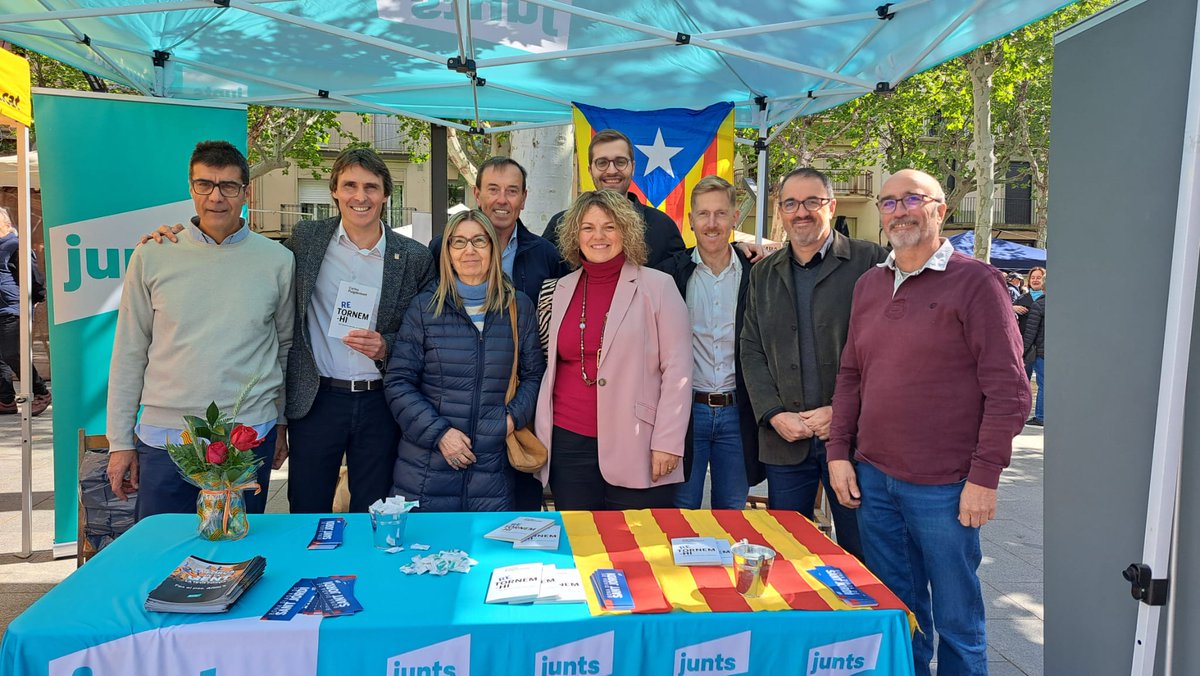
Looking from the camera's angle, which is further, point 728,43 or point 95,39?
point 728,43

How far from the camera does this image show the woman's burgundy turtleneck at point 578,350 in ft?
9.81

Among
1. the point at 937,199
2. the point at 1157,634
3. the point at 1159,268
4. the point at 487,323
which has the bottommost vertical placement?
the point at 1157,634

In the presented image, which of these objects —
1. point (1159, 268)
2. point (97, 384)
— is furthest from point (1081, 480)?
point (97, 384)

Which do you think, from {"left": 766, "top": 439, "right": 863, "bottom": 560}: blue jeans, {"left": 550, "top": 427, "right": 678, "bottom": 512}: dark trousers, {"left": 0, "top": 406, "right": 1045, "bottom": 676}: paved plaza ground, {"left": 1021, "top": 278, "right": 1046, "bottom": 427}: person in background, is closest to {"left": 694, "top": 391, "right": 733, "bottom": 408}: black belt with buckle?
{"left": 766, "top": 439, "right": 863, "bottom": 560}: blue jeans

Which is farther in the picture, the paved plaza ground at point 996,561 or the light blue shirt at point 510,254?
the light blue shirt at point 510,254

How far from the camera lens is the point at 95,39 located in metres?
4.75

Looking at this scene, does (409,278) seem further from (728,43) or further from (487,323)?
(728,43)

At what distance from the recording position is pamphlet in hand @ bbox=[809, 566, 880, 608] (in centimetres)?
188

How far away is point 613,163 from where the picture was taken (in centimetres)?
376

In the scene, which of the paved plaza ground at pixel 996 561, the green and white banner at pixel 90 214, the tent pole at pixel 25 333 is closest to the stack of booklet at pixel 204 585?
the paved plaza ground at pixel 996 561

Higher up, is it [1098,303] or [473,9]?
[473,9]

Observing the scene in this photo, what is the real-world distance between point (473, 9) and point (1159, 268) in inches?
151

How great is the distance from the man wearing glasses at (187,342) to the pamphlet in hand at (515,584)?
1356mm

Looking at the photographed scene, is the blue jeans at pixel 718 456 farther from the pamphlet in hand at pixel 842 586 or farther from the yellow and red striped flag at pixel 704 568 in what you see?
the pamphlet in hand at pixel 842 586
